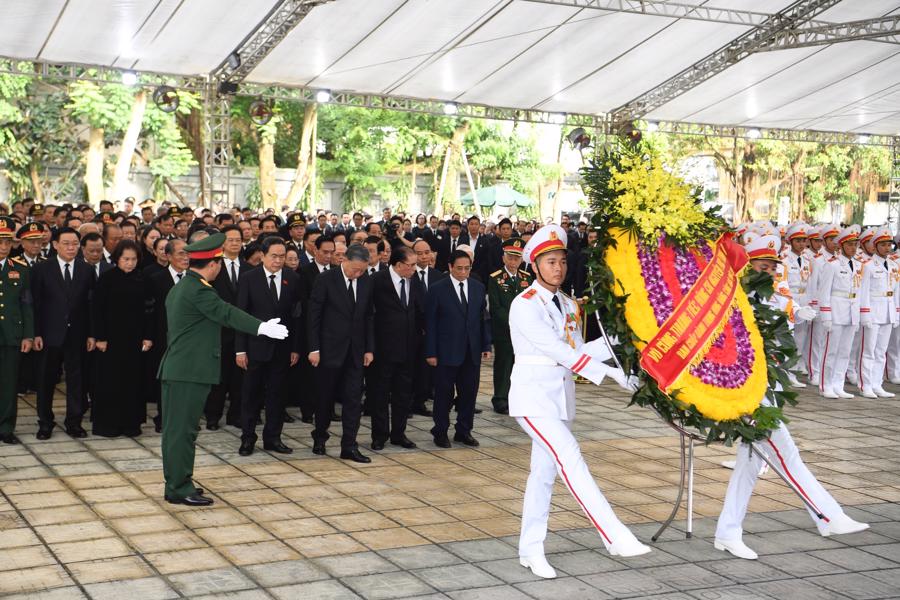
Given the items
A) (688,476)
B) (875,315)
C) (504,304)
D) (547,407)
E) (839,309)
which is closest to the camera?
(547,407)

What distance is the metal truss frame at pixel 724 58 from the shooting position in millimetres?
18891

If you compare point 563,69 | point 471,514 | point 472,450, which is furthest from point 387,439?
point 563,69

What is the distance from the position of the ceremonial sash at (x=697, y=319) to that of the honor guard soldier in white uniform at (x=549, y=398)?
21 cm

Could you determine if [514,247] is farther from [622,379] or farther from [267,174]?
[267,174]

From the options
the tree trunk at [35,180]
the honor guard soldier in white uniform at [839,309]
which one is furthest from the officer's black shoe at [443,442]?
the tree trunk at [35,180]

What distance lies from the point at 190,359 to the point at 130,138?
2263 cm

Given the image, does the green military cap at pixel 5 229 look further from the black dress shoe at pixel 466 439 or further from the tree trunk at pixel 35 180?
the tree trunk at pixel 35 180

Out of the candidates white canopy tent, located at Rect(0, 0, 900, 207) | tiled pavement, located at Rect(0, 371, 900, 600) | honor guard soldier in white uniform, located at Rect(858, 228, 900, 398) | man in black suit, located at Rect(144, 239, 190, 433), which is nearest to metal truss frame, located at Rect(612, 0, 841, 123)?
white canopy tent, located at Rect(0, 0, 900, 207)

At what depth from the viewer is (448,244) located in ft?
59.8

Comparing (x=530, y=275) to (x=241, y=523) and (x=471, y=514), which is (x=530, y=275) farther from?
(x=241, y=523)

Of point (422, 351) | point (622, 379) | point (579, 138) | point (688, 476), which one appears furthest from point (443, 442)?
point (579, 138)

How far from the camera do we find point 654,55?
66.1ft

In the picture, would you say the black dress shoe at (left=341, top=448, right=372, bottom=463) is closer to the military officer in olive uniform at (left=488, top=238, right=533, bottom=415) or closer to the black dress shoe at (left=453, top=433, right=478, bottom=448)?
Result: the black dress shoe at (left=453, top=433, right=478, bottom=448)

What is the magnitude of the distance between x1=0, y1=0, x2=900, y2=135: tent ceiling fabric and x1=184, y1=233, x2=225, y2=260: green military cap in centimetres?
1059
